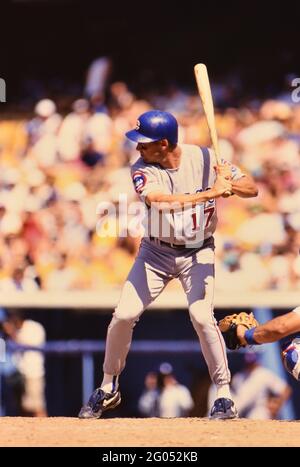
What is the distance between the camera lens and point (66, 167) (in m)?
11.0

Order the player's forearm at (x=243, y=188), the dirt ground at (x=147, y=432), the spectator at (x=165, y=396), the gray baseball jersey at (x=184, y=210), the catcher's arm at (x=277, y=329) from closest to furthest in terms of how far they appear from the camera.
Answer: the dirt ground at (x=147, y=432), the catcher's arm at (x=277, y=329), the player's forearm at (x=243, y=188), the gray baseball jersey at (x=184, y=210), the spectator at (x=165, y=396)

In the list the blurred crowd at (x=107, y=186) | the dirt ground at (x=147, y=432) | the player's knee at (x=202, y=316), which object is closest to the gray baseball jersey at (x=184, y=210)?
the player's knee at (x=202, y=316)

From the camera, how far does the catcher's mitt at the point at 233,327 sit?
5.64 meters

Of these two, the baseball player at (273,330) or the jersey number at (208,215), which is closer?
the baseball player at (273,330)

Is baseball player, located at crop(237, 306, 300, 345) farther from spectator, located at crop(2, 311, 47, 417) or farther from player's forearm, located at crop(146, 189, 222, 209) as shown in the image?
spectator, located at crop(2, 311, 47, 417)

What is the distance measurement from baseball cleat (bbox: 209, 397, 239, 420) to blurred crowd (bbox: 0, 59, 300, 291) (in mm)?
4289

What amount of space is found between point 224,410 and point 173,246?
3.22ft

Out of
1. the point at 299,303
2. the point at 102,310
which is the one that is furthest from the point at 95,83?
the point at 299,303

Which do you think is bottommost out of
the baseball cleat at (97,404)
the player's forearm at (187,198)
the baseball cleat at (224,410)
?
the baseball cleat at (224,410)

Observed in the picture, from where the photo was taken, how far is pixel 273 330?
537 cm

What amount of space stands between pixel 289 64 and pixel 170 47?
1.49 meters

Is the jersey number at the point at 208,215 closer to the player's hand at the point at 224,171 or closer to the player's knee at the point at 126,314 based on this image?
the player's hand at the point at 224,171

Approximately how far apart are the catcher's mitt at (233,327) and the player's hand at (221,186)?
78 centimetres

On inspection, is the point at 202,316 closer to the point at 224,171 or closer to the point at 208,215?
the point at 208,215
